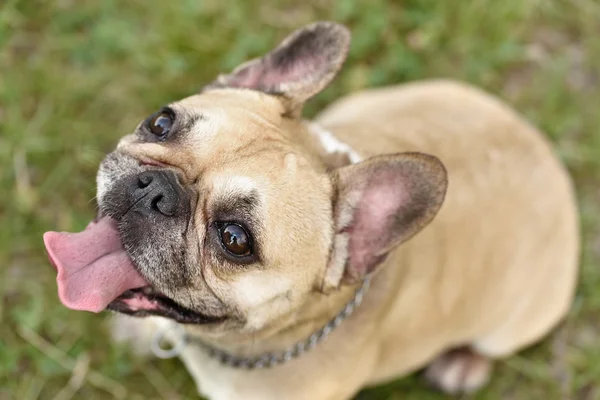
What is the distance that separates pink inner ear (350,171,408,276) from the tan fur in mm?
118

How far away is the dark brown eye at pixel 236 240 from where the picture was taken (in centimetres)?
238

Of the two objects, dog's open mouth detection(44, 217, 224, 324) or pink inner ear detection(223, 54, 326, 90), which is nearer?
dog's open mouth detection(44, 217, 224, 324)

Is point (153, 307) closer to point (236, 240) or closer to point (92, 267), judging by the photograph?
point (92, 267)

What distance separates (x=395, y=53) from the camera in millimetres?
4586

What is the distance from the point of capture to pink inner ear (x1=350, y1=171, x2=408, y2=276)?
8.20ft

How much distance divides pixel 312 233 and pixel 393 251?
40 centimetres

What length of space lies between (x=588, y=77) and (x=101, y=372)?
4102mm

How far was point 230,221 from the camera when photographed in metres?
2.41

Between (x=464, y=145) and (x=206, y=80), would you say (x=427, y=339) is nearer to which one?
(x=464, y=145)

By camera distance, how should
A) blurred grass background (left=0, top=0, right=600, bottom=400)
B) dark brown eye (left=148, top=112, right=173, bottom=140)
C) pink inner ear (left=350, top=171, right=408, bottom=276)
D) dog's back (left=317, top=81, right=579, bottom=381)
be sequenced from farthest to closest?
1. blurred grass background (left=0, top=0, right=600, bottom=400)
2. dog's back (left=317, top=81, right=579, bottom=381)
3. dark brown eye (left=148, top=112, right=173, bottom=140)
4. pink inner ear (left=350, top=171, right=408, bottom=276)

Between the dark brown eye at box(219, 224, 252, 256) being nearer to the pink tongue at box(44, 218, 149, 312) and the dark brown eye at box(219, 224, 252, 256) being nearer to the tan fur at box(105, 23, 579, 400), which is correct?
the tan fur at box(105, 23, 579, 400)

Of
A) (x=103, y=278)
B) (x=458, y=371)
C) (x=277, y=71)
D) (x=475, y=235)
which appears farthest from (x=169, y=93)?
(x=458, y=371)

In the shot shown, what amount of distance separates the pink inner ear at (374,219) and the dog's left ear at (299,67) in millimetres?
543

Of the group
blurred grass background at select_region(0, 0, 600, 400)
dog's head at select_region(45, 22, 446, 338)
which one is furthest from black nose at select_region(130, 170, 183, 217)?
blurred grass background at select_region(0, 0, 600, 400)
